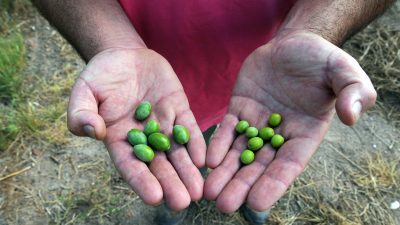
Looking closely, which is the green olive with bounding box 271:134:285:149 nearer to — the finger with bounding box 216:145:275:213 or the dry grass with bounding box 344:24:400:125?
the finger with bounding box 216:145:275:213

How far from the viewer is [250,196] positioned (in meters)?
1.67

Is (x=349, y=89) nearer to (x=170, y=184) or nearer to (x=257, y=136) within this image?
(x=257, y=136)

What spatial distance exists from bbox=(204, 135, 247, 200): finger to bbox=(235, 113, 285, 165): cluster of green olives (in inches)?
1.3

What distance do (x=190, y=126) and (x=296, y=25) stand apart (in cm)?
65

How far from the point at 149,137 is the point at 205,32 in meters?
0.55

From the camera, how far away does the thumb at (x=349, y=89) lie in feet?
4.97

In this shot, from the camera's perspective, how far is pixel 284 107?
190 centimetres

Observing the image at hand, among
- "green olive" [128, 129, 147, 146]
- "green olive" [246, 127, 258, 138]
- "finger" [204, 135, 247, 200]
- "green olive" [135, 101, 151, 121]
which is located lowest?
"finger" [204, 135, 247, 200]

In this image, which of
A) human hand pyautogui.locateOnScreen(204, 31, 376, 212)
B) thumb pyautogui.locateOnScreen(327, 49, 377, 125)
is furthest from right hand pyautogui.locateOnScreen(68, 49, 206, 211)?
thumb pyautogui.locateOnScreen(327, 49, 377, 125)

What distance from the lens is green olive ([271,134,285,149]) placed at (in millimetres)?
1820

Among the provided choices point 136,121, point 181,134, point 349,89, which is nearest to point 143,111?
point 136,121

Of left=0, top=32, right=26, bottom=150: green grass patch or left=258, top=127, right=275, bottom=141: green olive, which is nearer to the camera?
left=258, top=127, right=275, bottom=141: green olive

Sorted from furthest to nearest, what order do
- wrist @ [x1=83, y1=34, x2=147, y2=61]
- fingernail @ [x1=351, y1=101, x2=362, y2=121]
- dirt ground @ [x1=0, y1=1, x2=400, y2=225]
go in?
1. dirt ground @ [x1=0, y1=1, x2=400, y2=225]
2. wrist @ [x1=83, y1=34, x2=147, y2=61]
3. fingernail @ [x1=351, y1=101, x2=362, y2=121]

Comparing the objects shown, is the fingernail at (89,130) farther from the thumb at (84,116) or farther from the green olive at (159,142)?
the green olive at (159,142)
